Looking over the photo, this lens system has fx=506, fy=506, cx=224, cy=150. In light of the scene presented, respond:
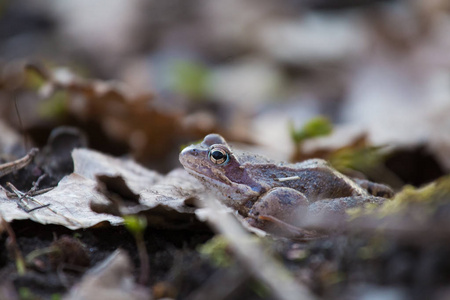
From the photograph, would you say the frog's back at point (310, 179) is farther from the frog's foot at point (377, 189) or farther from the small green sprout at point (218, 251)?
the small green sprout at point (218, 251)

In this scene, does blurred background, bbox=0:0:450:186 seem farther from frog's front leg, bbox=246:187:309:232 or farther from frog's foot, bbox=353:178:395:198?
frog's front leg, bbox=246:187:309:232

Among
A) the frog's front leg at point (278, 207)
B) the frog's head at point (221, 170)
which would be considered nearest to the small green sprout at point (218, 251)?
the frog's front leg at point (278, 207)

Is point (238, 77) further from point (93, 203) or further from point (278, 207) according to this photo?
point (93, 203)

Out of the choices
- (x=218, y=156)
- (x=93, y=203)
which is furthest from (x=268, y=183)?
(x=93, y=203)

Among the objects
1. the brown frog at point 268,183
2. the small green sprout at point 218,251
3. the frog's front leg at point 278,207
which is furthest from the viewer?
the brown frog at point 268,183

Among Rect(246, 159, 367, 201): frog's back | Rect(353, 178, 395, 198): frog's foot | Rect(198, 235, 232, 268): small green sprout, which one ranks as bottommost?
Rect(198, 235, 232, 268): small green sprout

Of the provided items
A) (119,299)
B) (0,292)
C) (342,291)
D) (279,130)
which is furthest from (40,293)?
(279,130)

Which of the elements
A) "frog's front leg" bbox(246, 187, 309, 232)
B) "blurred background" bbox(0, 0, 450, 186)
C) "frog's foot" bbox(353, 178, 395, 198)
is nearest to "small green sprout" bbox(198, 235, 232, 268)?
"frog's front leg" bbox(246, 187, 309, 232)

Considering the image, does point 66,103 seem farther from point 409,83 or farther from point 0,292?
point 409,83
